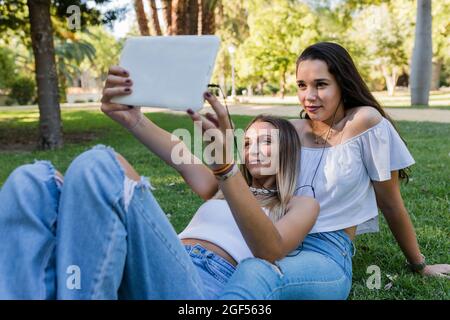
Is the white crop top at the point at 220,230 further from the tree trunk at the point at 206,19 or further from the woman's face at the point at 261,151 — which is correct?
the tree trunk at the point at 206,19

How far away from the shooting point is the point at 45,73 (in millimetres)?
8414

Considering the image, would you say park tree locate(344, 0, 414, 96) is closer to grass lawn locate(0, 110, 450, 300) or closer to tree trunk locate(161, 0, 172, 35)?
tree trunk locate(161, 0, 172, 35)

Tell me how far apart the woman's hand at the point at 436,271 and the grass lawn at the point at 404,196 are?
5 cm

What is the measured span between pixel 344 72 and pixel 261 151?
534 mm

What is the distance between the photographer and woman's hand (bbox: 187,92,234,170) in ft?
A: 4.96

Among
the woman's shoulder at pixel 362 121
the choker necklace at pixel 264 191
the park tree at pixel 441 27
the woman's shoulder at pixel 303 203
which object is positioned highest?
the park tree at pixel 441 27

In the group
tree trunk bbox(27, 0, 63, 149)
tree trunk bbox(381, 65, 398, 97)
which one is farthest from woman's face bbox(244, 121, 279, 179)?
tree trunk bbox(381, 65, 398, 97)

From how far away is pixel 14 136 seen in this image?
11008 millimetres

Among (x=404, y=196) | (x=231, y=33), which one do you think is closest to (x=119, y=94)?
(x=404, y=196)

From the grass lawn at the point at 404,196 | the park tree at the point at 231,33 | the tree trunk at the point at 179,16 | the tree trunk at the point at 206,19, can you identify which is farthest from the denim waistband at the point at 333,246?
the park tree at the point at 231,33

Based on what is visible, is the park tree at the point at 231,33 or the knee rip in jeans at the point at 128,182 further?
the park tree at the point at 231,33

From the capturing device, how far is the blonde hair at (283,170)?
1969mm
